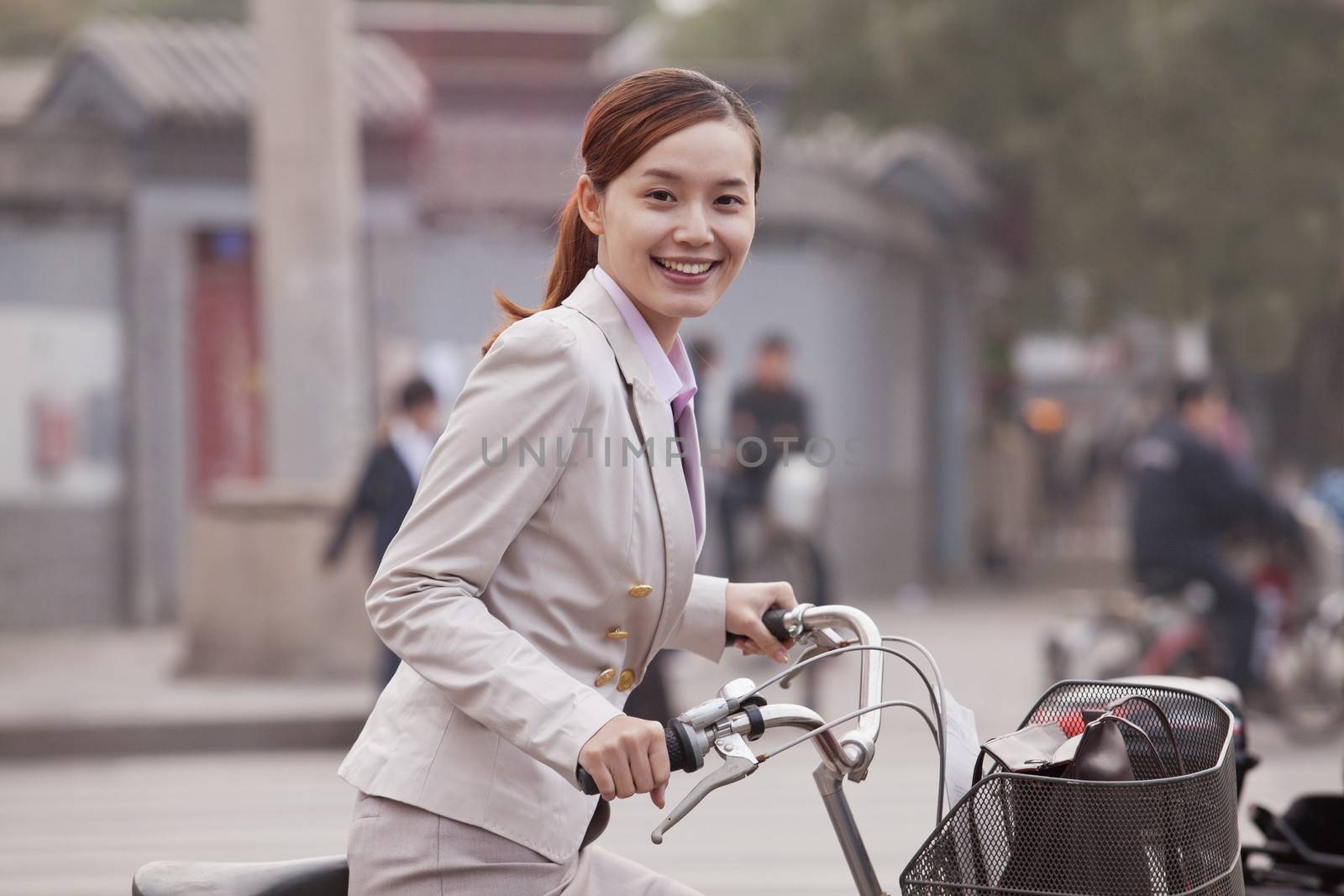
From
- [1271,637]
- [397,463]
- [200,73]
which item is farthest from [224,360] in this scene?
[1271,637]

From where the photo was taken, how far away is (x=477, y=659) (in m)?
2.06

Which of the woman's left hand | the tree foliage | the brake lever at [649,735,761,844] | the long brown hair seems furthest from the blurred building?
the brake lever at [649,735,761,844]

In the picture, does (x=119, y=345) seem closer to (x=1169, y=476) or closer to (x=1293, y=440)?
(x=1169, y=476)

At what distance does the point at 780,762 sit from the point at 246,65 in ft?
26.2

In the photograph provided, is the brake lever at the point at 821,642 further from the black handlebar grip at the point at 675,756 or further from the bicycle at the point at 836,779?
the black handlebar grip at the point at 675,756

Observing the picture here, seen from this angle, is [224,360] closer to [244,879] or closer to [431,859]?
[244,879]

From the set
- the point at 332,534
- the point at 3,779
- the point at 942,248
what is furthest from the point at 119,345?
the point at 942,248

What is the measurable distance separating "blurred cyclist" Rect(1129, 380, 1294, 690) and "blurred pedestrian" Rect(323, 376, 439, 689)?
3.58 m

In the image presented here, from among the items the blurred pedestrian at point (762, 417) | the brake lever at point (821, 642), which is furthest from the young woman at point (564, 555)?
the blurred pedestrian at point (762, 417)

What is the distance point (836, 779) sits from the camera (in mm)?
2266

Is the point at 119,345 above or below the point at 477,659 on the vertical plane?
above

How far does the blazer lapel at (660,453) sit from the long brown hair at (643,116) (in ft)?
0.37

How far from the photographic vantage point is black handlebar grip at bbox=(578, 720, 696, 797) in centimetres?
201

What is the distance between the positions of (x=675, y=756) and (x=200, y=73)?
12.6m
